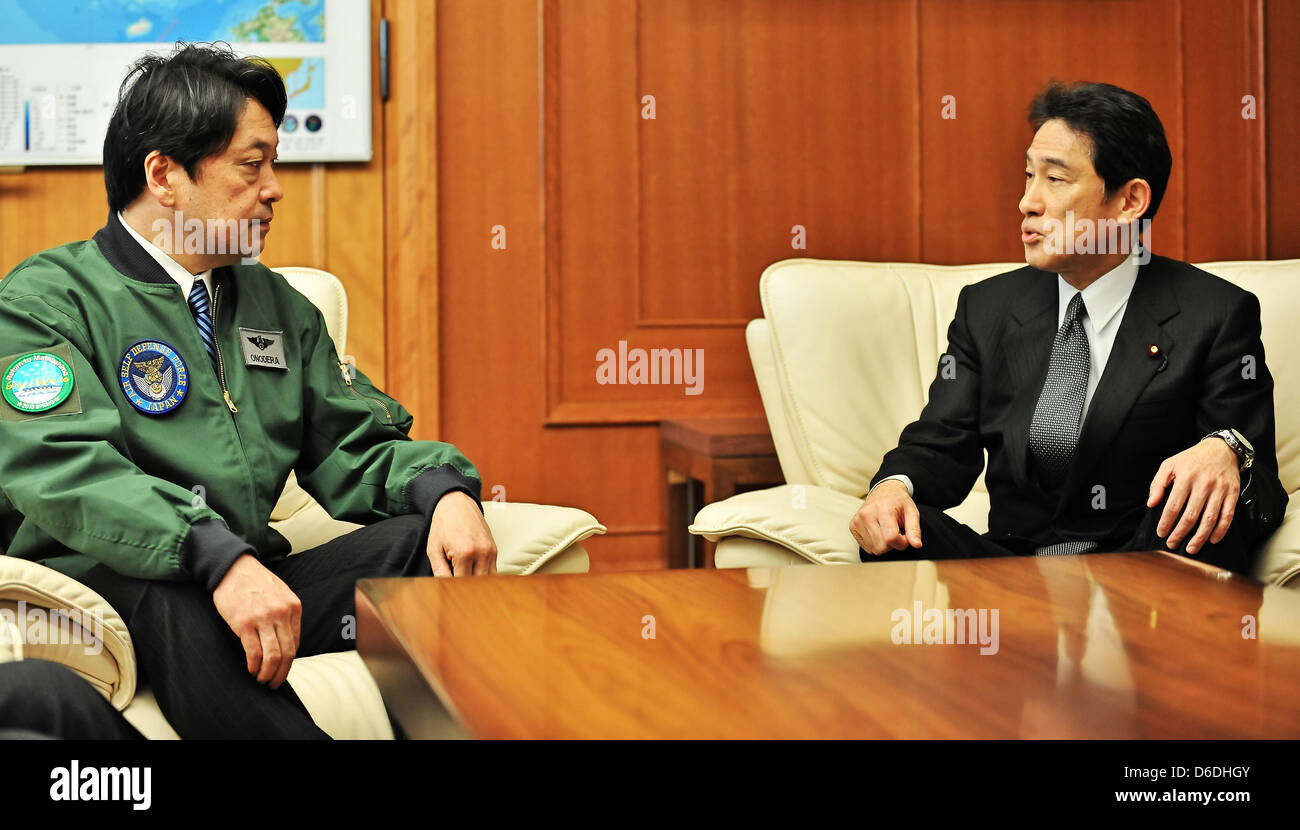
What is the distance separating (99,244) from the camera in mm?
1541

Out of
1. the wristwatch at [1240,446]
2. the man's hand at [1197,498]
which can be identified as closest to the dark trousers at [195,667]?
the man's hand at [1197,498]

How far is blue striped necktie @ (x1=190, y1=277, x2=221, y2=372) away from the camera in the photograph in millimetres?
1539

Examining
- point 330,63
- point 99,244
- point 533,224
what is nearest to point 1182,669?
point 99,244

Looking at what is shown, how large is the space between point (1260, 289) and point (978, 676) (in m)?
1.73

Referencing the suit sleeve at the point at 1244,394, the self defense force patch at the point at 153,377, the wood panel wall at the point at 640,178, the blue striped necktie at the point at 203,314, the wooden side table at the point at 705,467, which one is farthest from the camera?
the wood panel wall at the point at 640,178

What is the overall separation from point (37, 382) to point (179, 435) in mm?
188

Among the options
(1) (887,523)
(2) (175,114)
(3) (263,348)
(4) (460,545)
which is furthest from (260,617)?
(1) (887,523)

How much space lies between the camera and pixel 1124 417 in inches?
68.1

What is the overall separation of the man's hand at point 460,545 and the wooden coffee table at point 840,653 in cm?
18

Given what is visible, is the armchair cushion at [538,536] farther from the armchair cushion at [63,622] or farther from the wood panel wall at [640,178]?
the wood panel wall at [640,178]

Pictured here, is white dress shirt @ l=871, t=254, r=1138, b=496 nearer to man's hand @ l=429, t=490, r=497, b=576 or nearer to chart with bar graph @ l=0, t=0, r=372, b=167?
man's hand @ l=429, t=490, r=497, b=576

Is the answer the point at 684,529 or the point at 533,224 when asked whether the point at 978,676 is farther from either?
the point at 533,224

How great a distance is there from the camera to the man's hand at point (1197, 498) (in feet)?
4.95
